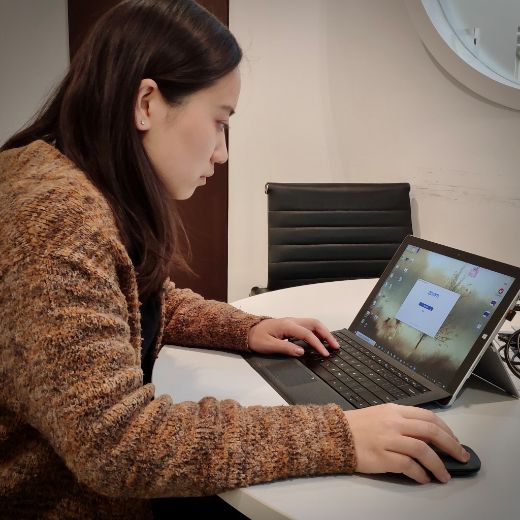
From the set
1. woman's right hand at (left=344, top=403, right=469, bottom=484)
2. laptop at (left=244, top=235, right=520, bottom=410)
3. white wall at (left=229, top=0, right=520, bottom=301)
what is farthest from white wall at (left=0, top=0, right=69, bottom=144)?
woman's right hand at (left=344, top=403, right=469, bottom=484)

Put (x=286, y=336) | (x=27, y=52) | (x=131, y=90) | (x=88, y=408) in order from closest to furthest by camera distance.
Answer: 1. (x=88, y=408)
2. (x=131, y=90)
3. (x=286, y=336)
4. (x=27, y=52)

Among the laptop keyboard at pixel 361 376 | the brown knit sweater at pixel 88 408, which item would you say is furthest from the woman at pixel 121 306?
the laptop keyboard at pixel 361 376

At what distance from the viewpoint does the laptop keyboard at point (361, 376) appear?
971mm

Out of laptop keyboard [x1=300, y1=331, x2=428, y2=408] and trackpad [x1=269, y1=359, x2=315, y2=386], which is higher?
laptop keyboard [x1=300, y1=331, x2=428, y2=408]

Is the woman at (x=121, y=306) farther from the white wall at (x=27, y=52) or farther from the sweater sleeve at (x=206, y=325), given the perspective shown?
the white wall at (x=27, y=52)

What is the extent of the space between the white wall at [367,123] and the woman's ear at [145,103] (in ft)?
5.60

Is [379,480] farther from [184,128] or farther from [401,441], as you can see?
[184,128]

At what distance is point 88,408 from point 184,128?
0.46m

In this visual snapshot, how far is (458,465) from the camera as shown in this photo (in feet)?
2.55

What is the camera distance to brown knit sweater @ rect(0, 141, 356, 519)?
0.69 meters

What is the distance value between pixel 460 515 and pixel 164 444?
37 centimetres

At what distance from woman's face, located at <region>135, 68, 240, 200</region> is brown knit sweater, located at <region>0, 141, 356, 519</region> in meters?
0.15

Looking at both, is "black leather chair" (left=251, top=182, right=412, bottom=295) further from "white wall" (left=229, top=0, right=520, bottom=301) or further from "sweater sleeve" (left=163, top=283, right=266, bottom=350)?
"sweater sleeve" (left=163, top=283, right=266, bottom=350)

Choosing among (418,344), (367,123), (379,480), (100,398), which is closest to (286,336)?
(418,344)
